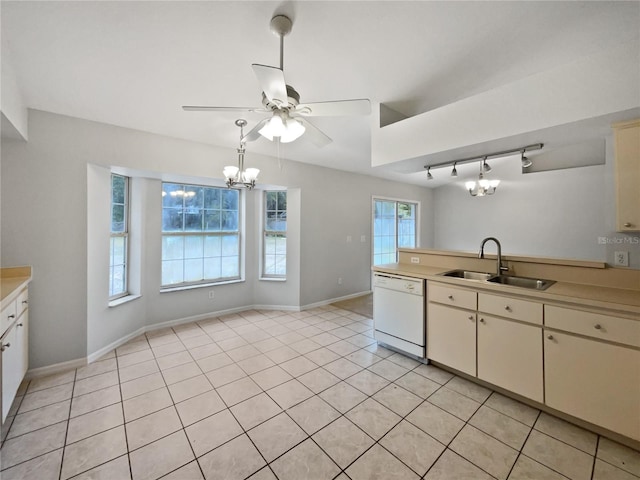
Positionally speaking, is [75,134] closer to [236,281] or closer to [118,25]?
[118,25]

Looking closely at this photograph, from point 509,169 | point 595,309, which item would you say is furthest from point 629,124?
point 509,169

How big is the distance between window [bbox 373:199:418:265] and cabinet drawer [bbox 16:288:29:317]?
5110 millimetres

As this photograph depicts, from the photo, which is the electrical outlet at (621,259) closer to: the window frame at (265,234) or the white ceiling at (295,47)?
the white ceiling at (295,47)

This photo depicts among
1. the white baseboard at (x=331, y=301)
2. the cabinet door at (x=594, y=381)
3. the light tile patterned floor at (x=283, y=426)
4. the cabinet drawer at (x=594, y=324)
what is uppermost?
the cabinet drawer at (x=594, y=324)

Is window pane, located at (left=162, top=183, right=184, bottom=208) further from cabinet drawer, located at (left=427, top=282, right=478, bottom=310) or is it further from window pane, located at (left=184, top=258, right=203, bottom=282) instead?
cabinet drawer, located at (left=427, top=282, right=478, bottom=310)

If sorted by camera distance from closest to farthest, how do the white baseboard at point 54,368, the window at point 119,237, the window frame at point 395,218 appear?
the white baseboard at point 54,368
the window at point 119,237
the window frame at point 395,218

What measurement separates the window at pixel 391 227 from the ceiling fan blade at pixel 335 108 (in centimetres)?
405

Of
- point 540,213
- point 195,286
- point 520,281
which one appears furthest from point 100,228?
point 540,213

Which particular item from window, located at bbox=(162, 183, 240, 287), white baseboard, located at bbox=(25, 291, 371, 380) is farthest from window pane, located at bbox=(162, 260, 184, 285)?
white baseboard, located at bbox=(25, 291, 371, 380)

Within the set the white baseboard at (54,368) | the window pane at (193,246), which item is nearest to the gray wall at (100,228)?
the white baseboard at (54,368)

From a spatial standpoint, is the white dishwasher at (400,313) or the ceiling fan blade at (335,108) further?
the white dishwasher at (400,313)

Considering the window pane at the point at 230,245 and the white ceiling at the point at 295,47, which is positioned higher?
the white ceiling at the point at 295,47

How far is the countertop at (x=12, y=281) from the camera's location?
1.69 metres

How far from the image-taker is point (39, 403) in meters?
2.02
